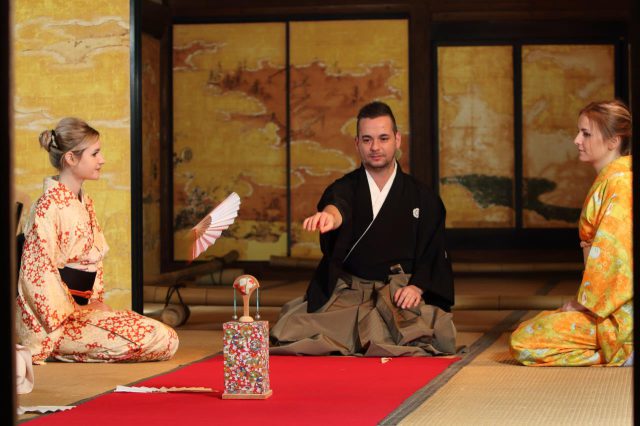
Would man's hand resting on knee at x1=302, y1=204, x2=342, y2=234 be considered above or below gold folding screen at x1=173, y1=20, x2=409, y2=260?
below

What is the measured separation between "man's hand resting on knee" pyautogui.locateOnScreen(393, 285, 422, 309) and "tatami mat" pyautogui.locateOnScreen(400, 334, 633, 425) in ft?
1.44

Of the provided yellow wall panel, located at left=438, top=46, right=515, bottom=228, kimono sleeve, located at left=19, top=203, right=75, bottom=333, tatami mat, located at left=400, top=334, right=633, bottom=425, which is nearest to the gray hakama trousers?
tatami mat, located at left=400, top=334, right=633, bottom=425

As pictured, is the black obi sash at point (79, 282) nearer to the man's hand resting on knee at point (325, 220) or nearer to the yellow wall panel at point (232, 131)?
the man's hand resting on knee at point (325, 220)

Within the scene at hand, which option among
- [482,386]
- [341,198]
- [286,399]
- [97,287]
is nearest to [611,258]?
[482,386]

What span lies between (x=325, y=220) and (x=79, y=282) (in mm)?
1109

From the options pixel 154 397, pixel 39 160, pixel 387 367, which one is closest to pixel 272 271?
pixel 39 160

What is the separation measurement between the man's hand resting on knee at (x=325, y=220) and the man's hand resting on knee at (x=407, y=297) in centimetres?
41

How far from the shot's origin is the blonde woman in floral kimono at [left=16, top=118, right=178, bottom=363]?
4.39 metres

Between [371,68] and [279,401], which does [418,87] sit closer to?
[371,68]

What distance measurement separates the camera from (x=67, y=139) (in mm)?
4488

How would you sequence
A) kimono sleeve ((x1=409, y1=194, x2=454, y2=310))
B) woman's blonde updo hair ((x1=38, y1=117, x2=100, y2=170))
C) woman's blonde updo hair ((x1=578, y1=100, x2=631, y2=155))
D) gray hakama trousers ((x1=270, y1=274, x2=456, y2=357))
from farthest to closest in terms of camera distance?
1. kimono sleeve ((x1=409, y1=194, x2=454, y2=310))
2. gray hakama trousers ((x1=270, y1=274, x2=456, y2=357))
3. woman's blonde updo hair ((x1=38, y1=117, x2=100, y2=170))
4. woman's blonde updo hair ((x1=578, y1=100, x2=631, y2=155))

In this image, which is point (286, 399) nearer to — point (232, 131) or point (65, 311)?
point (65, 311)

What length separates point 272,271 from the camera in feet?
31.7

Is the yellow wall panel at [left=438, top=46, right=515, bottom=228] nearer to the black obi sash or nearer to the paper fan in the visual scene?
the black obi sash
